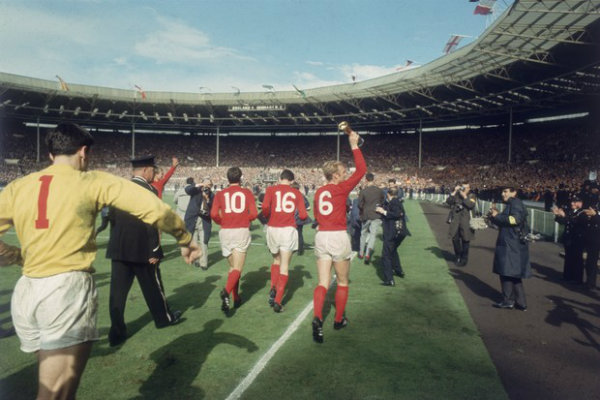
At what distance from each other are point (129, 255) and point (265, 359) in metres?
2.06

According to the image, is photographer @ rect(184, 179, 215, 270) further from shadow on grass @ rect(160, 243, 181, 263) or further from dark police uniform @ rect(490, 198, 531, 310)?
dark police uniform @ rect(490, 198, 531, 310)

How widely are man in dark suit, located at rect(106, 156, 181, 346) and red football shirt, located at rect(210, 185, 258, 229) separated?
1064 mm

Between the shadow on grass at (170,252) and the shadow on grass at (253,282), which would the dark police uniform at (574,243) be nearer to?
the shadow on grass at (253,282)

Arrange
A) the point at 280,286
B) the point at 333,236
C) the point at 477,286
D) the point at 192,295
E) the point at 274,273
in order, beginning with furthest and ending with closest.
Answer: the point at 477,286 < the point at 192,295 < the point at 274,273 < the point at 280,286 < the point at 333,236

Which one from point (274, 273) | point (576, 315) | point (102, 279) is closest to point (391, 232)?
point (274, 273)

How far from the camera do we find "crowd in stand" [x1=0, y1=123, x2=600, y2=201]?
31972 mm

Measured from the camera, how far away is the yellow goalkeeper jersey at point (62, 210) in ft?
7.30

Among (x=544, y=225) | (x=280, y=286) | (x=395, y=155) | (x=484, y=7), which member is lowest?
(x=280, y=286)

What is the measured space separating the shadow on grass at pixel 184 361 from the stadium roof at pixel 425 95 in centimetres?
1979

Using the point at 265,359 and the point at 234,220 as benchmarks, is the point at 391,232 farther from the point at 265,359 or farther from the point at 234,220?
the point at 265,359

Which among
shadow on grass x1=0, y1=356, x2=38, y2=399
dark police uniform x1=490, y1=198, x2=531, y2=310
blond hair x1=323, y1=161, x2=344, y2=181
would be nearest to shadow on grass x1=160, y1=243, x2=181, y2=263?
shadow on grass x1=0, y1=356, x2=38, y2=399

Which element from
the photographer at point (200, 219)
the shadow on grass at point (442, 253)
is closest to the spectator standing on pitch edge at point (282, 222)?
the photographer at point (200, 219)

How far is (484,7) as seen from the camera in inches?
829

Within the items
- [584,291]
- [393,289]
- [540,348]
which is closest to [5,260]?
[540,348]
